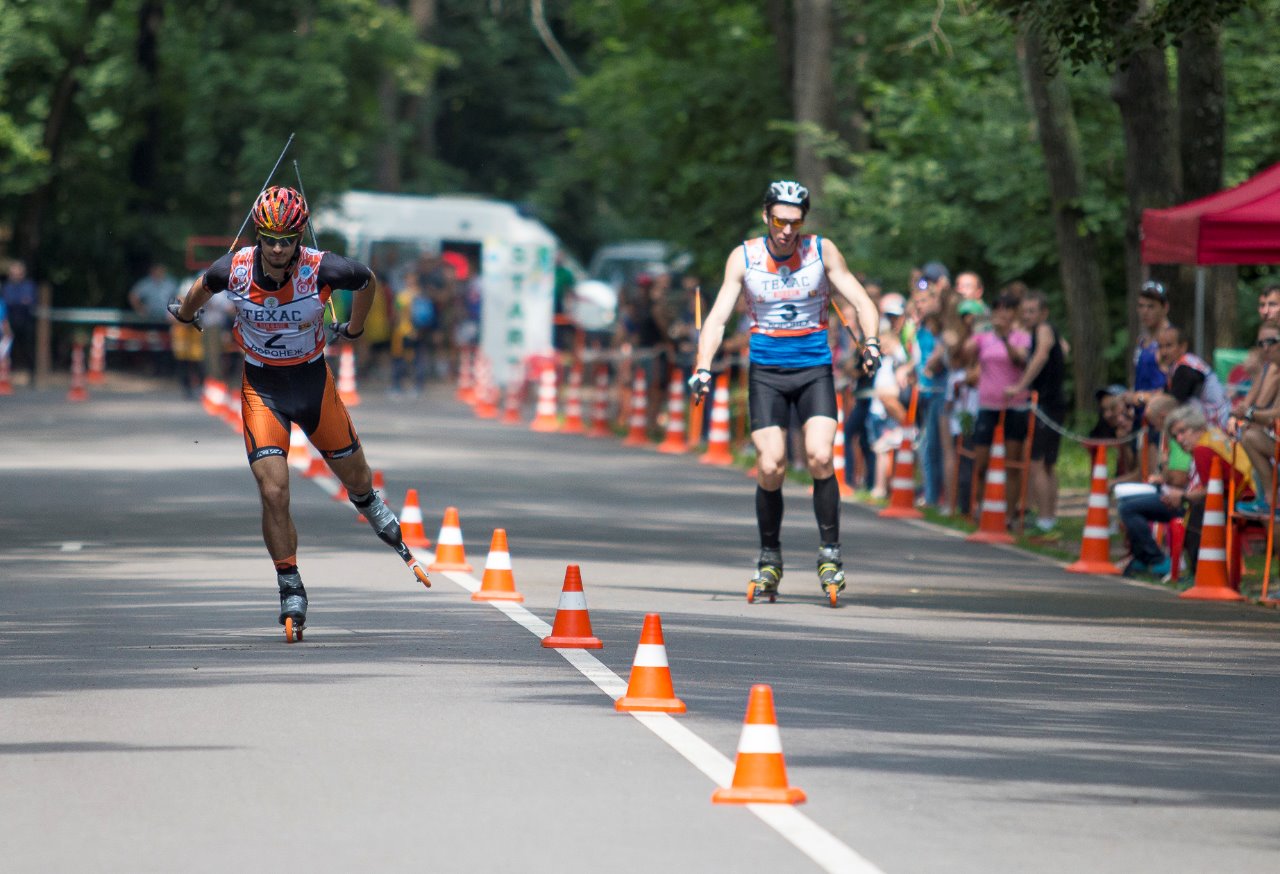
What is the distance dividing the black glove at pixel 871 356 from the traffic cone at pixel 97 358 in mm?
32772

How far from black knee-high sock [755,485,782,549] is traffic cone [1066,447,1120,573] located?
3.70 meters

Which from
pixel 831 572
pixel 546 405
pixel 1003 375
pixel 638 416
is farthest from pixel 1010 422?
pixel 546 405

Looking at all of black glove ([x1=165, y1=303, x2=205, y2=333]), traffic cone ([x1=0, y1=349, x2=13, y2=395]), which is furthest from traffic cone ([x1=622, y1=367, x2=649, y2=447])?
black glove ([x1=165, y1=303, x2=205, y2=333])

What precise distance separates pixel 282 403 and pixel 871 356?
3082mm

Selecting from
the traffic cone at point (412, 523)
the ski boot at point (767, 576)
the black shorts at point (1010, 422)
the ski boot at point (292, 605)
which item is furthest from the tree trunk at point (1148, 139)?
the ski boot at point (292, 605)

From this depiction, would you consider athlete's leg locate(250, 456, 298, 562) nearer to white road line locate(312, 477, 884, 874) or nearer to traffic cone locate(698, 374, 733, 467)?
white road line locate(312, 477, 884, 874)

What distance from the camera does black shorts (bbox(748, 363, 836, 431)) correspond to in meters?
13.2

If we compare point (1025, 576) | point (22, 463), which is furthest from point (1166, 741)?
point (22, 463)

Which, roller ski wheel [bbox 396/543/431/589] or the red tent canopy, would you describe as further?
the red tent canopy

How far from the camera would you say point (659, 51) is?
1539 inches

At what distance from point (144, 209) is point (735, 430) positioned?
19.2 m

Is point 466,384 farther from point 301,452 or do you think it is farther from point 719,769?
point 719,769

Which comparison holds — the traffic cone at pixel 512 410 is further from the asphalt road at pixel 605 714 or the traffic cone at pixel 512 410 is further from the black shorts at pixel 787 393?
the black shorts at pixel 787 393

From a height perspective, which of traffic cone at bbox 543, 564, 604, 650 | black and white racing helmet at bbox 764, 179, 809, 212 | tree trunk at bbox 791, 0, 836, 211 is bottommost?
traffic cone at bbox 543, 564, 604, 650
